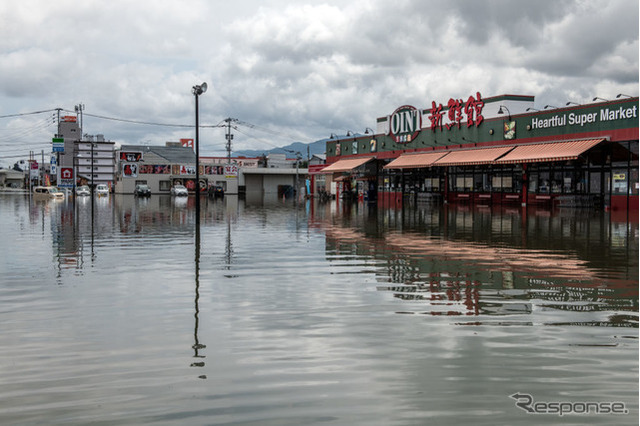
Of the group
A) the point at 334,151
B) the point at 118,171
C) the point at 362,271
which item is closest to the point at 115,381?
the point at 362,271

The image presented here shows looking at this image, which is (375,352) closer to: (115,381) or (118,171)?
(115,381)

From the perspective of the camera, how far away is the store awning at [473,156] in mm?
46750

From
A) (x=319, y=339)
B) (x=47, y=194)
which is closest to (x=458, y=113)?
(x=319, y=339)

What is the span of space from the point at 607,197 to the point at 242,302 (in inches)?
1427

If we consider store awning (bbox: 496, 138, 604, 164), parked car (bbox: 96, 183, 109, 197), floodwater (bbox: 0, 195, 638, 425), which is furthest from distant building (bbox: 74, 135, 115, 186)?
floodwater (bbox: 0, 195, 638, 425)

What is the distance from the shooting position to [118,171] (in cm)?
11306

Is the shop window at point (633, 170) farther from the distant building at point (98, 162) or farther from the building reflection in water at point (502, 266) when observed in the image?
the distant building at point (98, 162)

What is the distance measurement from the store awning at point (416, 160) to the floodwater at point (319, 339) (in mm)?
37910

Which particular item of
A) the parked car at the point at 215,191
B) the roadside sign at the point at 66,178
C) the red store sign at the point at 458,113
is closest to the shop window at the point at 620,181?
the red store sign at the point at 458,113

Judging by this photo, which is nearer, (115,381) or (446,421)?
(446,421)

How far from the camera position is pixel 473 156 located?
161ft

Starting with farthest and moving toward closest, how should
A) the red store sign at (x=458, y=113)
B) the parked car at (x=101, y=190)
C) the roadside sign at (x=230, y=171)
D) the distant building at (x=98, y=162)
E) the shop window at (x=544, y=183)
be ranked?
the roadside sign at (x=230, y=171)
the parked car at (x=101, y=190)
the distant building at (x=98, y=162)
the red store sign at (x=458, y=113)
the shop window at (x=544, y=183)

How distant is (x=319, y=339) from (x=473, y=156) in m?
43.5

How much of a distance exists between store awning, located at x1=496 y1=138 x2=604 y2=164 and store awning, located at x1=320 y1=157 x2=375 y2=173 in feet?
73.1
